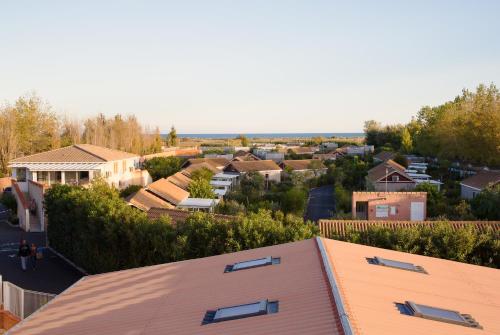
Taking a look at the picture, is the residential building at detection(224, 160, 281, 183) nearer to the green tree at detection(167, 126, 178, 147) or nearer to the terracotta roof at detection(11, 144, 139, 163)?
the terracotta roof at detection(11, 144, 139, 163)

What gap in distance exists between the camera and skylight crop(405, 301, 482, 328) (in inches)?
347

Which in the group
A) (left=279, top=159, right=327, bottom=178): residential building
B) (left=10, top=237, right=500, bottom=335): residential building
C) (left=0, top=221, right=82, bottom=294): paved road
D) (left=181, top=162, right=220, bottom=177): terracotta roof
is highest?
(left=10, top=237, right=500, bottom=335): residential building

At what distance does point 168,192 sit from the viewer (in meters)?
39.3

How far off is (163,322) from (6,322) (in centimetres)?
676

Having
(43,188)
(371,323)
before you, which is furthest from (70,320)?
(43,188)

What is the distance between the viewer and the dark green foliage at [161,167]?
6059 cm

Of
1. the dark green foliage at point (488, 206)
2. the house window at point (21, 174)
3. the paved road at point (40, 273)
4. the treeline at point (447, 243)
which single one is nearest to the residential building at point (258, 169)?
the house window at point (21, 174)

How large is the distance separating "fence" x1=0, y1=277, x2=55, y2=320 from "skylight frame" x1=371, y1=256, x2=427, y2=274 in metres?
8.67

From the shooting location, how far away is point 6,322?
45.5 feet

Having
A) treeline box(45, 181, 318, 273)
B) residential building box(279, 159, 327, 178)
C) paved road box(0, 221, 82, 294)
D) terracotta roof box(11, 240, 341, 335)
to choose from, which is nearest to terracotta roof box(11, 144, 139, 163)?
paved road box(0, 221, 82, 294)

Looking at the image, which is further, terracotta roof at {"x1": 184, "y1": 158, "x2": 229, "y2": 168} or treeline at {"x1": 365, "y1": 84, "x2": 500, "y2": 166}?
terracotta roof at {"x1": 184, "y1": 158, "x2": 229, "y2": 168}

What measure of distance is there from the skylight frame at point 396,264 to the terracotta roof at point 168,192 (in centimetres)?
2594

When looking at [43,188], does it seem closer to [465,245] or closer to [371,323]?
[465,245]

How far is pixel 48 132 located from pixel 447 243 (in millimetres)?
55797
